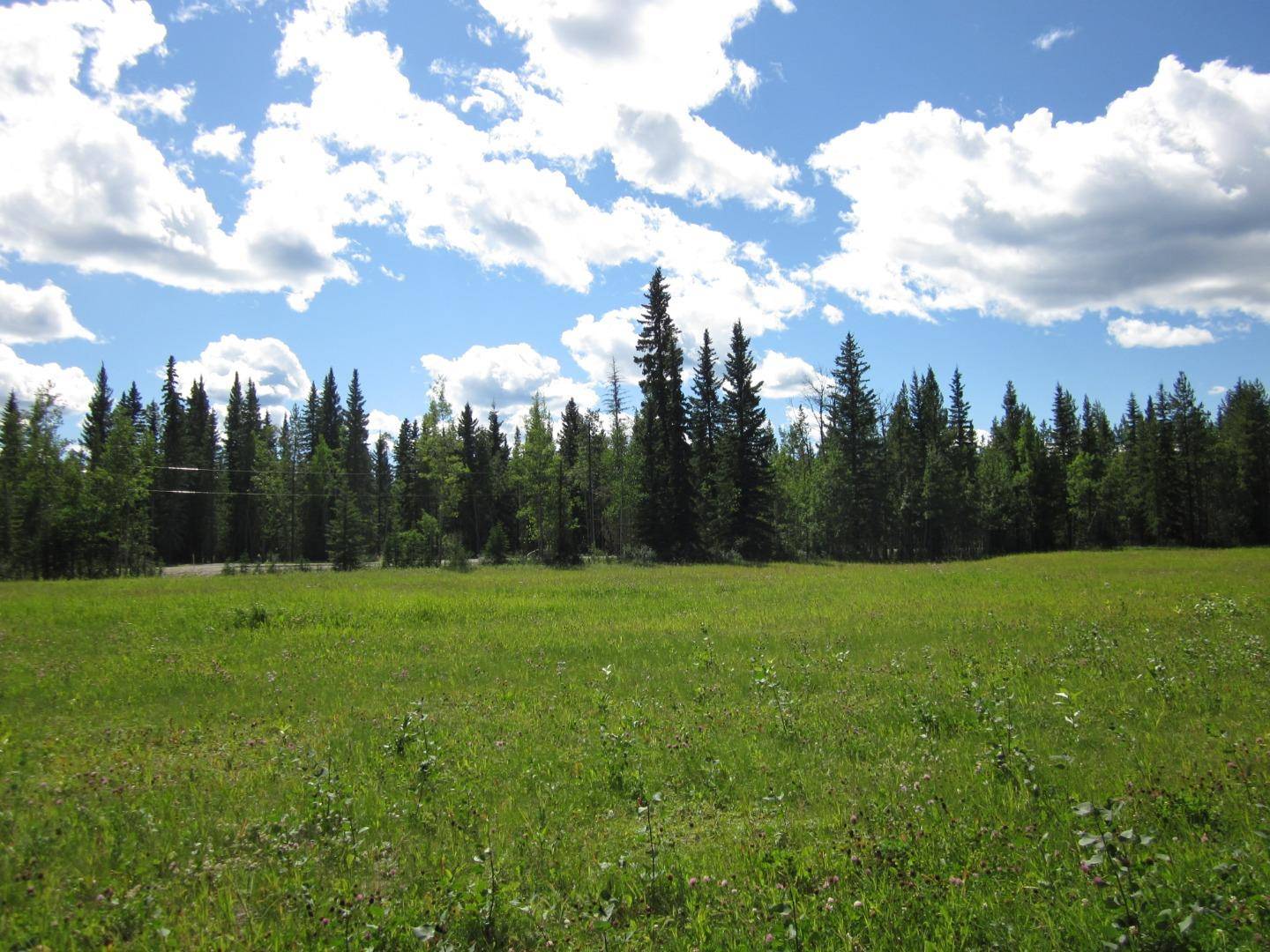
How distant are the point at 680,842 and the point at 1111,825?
3.23 meters

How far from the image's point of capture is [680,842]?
18.6 ft

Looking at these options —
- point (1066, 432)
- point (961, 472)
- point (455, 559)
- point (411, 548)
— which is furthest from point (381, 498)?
point (1066, 432)

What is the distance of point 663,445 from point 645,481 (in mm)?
3166

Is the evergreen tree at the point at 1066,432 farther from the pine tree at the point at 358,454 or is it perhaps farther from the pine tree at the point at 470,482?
the pine tree at the point at 358,454

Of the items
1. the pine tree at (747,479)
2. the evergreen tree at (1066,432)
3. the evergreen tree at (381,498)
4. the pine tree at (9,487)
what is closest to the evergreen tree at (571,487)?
the pine tree at (747,479)

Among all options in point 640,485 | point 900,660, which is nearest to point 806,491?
point 640,485

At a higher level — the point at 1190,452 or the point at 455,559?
the point at 1190,452

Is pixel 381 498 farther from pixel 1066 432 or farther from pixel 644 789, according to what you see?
pixel 1066 432

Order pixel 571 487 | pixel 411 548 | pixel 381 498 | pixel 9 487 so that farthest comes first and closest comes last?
pixel 381 498
pixel 571 487
pixel 411 548
pixel 9 487

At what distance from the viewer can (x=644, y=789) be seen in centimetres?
684

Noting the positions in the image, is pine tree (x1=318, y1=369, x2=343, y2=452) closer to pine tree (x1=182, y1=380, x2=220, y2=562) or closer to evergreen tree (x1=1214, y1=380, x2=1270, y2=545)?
pine tree (x1=182, y1=380, x2=220, y2=562)

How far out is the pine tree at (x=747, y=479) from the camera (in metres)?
51.5

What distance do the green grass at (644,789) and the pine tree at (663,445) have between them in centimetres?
3323

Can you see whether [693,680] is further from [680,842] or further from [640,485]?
[640,485]
